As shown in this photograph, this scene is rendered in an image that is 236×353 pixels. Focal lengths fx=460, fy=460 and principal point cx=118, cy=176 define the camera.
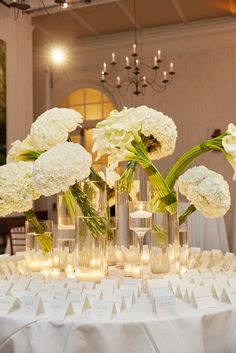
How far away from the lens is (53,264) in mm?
2102

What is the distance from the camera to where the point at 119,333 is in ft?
4.46

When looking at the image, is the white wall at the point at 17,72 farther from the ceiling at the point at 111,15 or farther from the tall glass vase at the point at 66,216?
the tall glass vase at the point at 66,216

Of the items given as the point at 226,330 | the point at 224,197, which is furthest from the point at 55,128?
the point at 226,330

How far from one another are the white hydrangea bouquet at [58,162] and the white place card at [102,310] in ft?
1.30

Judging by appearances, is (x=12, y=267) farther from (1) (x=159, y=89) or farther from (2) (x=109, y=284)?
(1) (x=159, y=89)

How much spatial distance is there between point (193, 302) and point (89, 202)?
62 centimetres

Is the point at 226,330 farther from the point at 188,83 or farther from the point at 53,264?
the point at 188,83

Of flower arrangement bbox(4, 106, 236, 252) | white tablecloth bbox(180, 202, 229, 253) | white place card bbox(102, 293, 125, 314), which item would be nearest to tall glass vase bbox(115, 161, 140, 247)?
flower arrangement bbox(4, 106, 236, 252)

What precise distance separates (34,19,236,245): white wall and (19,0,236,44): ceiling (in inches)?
8.8

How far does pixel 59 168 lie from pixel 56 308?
502mm

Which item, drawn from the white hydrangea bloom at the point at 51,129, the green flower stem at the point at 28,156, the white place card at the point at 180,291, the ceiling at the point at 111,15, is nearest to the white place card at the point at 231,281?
the white place card at the point at 180,291

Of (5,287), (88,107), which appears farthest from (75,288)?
(88,107)

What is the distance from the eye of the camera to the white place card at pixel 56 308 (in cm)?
141

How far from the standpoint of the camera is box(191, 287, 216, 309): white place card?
1.50 meters
